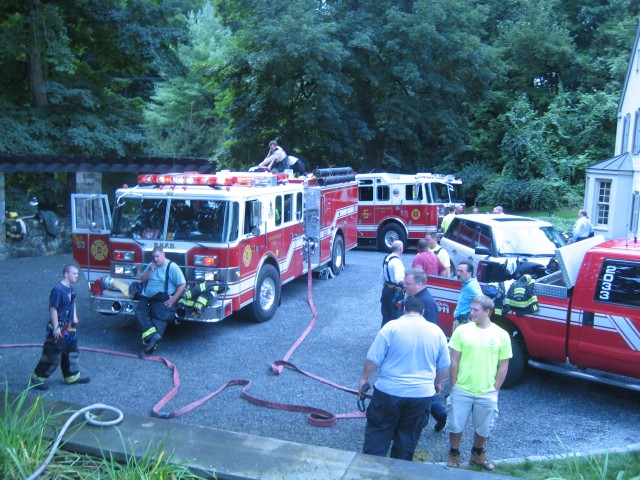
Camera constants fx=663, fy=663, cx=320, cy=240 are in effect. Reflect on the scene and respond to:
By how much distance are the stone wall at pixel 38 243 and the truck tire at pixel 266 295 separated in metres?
8.93

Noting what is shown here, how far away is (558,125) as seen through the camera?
30.2 metres

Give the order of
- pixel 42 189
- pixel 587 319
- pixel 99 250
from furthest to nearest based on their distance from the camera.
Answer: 1. pixel 42 189
2. pixel 99 250
3. pixel 587 319

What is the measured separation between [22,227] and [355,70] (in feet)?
46.8

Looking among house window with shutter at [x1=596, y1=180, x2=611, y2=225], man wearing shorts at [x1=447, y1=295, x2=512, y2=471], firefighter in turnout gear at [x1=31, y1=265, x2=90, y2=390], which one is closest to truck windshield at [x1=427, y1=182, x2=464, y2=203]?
house window with shutter at [x1=596, y1=180, x2=611, y2=225]

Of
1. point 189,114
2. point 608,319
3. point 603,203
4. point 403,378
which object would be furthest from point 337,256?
point 189,114

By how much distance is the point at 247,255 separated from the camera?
401 inches

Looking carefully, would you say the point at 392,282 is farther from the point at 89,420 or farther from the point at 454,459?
the point at 89,420

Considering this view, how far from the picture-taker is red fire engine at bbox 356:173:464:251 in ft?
66.5

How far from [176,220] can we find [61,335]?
114 inches

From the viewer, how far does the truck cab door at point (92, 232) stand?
10188 mm

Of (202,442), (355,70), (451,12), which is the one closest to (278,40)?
(355,70)

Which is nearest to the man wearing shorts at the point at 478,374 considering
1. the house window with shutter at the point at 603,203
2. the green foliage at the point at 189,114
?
the house window with shutter at the point at 603,203

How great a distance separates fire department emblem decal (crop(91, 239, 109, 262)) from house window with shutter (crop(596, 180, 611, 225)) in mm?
19768

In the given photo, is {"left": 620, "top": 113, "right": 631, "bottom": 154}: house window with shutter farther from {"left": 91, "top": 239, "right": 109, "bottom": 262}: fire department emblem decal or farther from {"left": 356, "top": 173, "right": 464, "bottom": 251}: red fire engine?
{"left": 91, "top": 239, "right": 109, "bottom": 262}: fire department emblem decal
